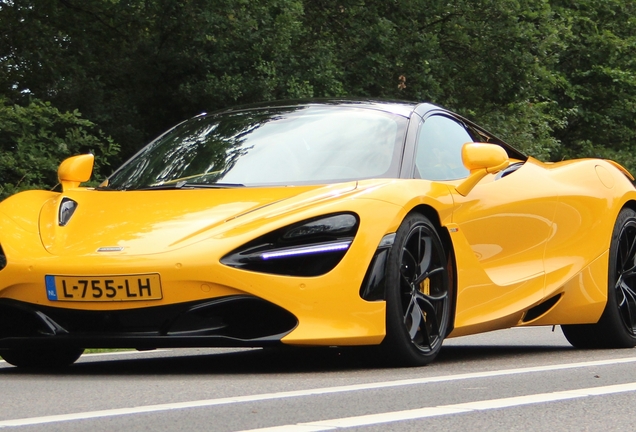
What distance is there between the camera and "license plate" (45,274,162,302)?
574 cm

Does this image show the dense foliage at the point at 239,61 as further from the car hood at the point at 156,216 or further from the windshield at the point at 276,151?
the car hood at the point at 156,216


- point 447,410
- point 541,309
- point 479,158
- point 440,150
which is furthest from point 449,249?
point 447,410

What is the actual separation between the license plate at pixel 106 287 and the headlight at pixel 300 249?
0.33 metres

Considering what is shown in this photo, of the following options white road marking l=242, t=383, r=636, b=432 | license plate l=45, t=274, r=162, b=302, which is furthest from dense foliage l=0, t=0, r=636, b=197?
white road marking l=242, t=383, r=636, b=432

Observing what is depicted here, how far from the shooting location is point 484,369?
6.38 meters

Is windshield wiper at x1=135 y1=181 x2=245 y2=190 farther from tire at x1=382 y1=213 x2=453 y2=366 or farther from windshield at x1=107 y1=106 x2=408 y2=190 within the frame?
tire at x1=382 y1=213 x2=453 y2=366

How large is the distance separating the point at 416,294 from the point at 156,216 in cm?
127

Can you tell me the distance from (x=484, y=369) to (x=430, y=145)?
4.46ft

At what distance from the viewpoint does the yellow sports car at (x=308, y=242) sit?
19.0 feet

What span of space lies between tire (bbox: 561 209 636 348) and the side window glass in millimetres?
1215

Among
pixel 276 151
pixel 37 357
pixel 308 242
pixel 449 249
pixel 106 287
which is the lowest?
pixel 37 357

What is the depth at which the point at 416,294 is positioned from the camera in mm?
6324

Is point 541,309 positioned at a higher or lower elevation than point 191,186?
lower

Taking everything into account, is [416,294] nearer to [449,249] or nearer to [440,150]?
[449,249]
